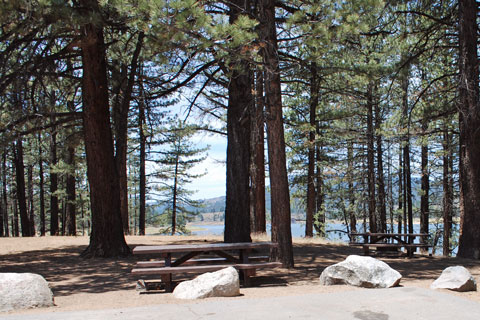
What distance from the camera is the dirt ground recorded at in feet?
20.2

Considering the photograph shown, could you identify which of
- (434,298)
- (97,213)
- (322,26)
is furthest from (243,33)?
(97,213)

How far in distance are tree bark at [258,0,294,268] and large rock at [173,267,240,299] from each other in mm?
2633

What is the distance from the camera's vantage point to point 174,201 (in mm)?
36156

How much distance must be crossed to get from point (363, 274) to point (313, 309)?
1933 mm

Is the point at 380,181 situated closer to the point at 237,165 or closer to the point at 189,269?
the point at 237,165

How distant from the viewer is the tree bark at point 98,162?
10.4 metres

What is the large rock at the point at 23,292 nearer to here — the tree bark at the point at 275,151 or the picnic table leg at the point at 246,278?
the picnic table leg at the point at 246,278

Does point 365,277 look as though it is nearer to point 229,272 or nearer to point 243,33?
point 229,272

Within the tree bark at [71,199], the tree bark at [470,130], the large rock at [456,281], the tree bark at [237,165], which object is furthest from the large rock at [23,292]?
the tree bark at [71,199]

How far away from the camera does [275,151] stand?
8734 mm

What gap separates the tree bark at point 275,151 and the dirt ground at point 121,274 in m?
0.64

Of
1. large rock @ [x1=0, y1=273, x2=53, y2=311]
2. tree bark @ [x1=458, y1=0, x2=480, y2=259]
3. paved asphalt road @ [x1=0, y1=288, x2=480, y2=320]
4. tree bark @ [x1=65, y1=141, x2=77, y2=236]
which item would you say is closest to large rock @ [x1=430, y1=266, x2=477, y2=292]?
paved asphalt road @ [x1=0, y1=288, x2=480, y2=320]

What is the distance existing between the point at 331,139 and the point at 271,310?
18533 mm

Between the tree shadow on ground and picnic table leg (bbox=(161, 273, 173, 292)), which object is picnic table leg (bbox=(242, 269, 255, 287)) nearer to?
the tree shadow on ground
